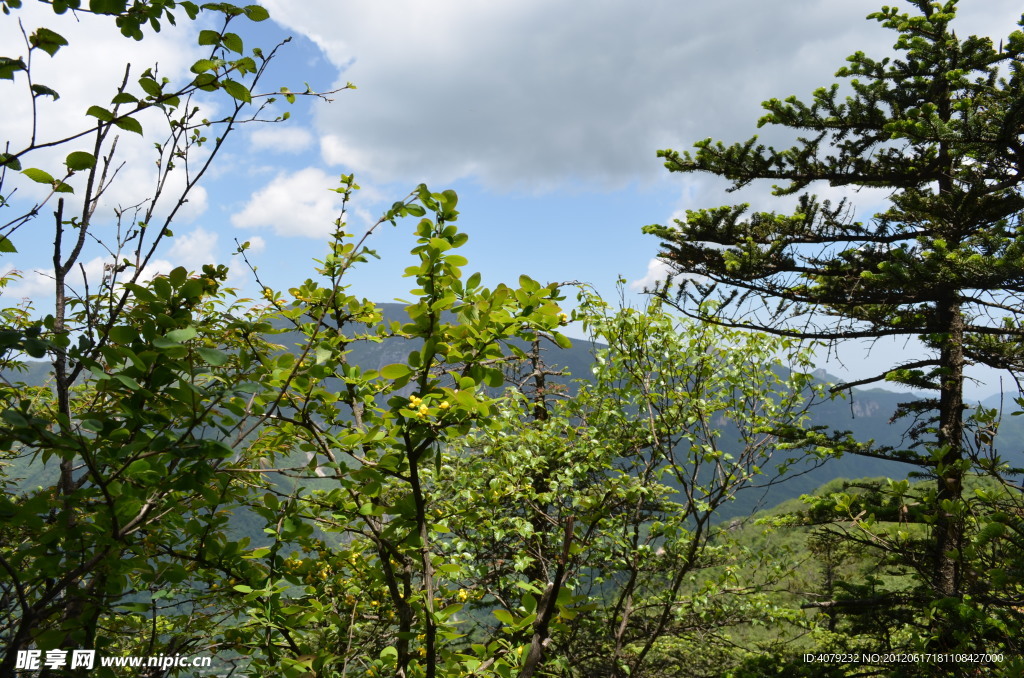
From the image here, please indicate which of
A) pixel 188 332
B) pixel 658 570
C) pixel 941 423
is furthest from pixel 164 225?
pixel 941 423

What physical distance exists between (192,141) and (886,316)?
8649mm

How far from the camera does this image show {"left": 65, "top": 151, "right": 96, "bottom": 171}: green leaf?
140 centimetres

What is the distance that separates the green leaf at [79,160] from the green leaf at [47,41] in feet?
0.75

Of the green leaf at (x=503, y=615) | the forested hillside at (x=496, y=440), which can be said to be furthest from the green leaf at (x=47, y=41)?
the green leaf at (x=503, y=615)

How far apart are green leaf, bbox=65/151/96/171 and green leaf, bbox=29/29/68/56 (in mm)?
229

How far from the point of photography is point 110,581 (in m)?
1.64

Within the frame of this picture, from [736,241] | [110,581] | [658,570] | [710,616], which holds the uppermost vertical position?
[736,241]

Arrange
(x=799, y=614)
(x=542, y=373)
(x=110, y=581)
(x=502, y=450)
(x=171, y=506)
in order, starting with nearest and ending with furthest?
(x=110, y=581) < (x=171, y=506) < (x=502, y=450) < (x=799, y=614) < (x=542, y=373)

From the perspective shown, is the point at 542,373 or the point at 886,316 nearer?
the point at 886,316

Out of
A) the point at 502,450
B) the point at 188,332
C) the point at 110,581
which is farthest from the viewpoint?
the point at 502,450

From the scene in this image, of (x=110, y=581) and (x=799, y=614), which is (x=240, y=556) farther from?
(x=799, y=614)

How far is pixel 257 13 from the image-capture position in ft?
4.92

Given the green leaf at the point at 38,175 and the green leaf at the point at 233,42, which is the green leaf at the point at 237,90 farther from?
the green leaf at the point at 38,175

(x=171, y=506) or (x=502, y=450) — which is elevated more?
(x=502, y=450)
